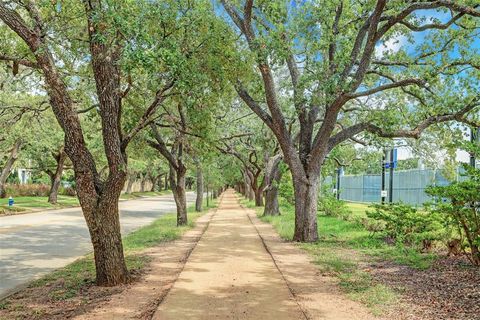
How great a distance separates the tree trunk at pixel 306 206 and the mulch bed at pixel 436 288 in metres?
4.29

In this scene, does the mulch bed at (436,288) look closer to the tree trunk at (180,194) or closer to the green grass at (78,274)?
the green grass at (78,274)

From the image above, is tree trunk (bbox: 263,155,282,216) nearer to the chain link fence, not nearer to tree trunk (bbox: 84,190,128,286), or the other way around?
the chain link fence

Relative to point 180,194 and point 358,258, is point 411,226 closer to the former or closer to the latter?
point 358,258

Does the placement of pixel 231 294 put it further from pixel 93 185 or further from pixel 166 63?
pixel 166 63

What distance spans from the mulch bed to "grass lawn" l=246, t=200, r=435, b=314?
0.23 metres

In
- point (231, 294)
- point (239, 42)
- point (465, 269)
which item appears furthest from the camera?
point (239, 42)

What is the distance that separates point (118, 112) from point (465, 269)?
719cm

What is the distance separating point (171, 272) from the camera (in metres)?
10.2

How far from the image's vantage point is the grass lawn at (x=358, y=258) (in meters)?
7.72

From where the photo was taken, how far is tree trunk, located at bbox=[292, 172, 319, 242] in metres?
15.1

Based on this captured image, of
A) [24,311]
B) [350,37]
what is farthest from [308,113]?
[24,311]

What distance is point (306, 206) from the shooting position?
49.7ft

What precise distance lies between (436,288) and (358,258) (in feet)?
12.3

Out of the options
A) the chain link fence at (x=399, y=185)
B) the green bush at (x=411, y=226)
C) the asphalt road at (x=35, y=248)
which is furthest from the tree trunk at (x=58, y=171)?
the green bush at (x=411, y=226)
